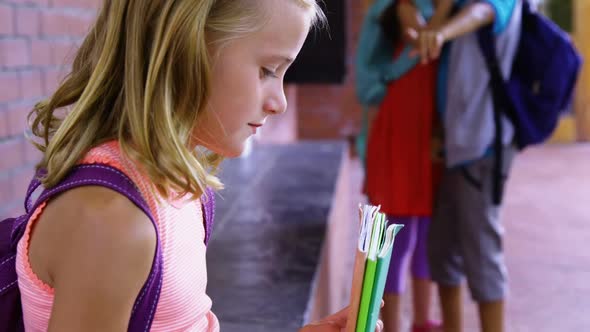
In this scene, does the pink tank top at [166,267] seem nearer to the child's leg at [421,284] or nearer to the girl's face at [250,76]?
the girl's face at [250,76]

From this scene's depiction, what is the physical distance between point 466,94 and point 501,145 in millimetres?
181

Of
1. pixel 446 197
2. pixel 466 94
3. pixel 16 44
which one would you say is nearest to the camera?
pixel 16 44

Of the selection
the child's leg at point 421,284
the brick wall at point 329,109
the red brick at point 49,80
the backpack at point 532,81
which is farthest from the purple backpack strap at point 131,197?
the brick wall at point 329,109

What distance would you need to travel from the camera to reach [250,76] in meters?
0.87

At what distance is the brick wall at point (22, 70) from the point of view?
1849mm

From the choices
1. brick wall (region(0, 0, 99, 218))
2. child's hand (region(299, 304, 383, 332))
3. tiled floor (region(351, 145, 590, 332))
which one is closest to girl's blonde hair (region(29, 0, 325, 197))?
child's hand (region(299, 304, 383, 332))

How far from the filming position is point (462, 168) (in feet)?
7.00

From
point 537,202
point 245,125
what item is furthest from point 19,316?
point 537,202

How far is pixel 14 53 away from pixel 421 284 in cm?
164

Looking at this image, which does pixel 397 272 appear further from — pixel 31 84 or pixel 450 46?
pixel 31 84

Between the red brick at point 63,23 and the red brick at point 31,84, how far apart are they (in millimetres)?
129

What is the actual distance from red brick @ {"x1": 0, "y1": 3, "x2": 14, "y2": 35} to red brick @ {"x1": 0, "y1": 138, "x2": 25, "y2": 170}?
0.93ft

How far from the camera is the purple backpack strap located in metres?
0.75

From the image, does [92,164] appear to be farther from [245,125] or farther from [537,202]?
[537,202]
